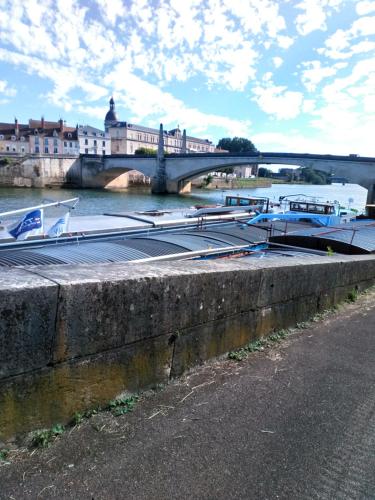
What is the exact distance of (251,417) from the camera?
2334 mm

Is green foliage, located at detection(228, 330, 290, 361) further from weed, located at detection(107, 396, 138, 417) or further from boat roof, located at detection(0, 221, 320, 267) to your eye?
boat roof, located at detection(0, 221, 320, 267)

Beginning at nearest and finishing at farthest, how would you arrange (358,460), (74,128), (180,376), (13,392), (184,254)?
(13,392)
(358,460)
(180,376)
(184,254)
(74,128)

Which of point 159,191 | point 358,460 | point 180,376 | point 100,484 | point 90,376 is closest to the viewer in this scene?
point 100,484

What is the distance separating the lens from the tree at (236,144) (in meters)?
161

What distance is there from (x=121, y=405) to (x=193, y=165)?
205 ft

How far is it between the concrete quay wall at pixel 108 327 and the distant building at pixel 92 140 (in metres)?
105

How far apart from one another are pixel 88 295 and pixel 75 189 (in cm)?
6780

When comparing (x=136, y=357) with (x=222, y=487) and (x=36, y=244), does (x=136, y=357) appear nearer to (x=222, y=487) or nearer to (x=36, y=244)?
(x=222, y=487)

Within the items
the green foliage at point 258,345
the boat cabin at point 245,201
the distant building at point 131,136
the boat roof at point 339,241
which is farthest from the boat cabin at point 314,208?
the distant building at point 131,136

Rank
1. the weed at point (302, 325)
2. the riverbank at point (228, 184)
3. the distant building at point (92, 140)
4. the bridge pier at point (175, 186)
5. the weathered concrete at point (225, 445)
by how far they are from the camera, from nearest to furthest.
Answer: the weathered concrete at point (225, 445) → the weed at point (302, 325) → the bridge pier at point (175, 186) → the riverbank at point (228, 184) → the distant building at point (92, 140)

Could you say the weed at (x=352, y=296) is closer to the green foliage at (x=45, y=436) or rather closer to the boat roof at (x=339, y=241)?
the boat roof at (x=339, y=241)

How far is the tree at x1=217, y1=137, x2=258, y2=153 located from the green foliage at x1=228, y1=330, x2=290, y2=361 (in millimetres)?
162673

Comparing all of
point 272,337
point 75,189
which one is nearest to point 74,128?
point 75,189

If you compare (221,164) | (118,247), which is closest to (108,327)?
(118,247)
